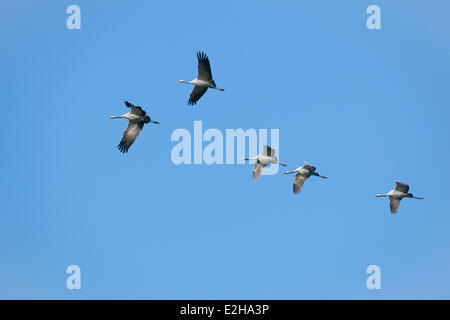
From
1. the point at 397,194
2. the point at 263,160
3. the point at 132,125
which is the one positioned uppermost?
the point at 132,125

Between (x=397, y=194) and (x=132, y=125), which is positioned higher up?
(x=132, y=125)

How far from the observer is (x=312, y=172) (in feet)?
149

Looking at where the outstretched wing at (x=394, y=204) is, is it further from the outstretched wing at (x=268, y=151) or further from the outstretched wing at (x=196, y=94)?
the outstretched wing at (x=196, y=94)

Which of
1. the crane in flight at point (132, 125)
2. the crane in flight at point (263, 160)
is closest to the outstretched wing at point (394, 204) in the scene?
the crane in flight at point (263, 160)

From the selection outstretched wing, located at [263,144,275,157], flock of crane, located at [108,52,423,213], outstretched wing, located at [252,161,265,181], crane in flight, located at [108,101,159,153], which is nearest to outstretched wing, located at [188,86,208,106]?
flock of crane, located at [108,52,423,213]

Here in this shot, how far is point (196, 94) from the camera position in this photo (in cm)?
4438

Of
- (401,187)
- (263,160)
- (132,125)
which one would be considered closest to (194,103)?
(132,125)

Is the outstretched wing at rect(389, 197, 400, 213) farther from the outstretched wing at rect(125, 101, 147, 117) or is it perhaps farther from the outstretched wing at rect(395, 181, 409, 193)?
the outstretched wing at rect(125, 101, 147, 117)

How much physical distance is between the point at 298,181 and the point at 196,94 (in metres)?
6.57

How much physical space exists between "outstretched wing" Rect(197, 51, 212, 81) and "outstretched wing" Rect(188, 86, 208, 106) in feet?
2.21

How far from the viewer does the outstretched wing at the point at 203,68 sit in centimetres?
4278

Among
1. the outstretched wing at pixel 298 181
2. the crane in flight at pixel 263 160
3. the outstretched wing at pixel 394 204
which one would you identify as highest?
the crane in flight at pixel 263 160

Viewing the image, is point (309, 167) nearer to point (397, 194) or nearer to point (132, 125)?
point (397, 194)
